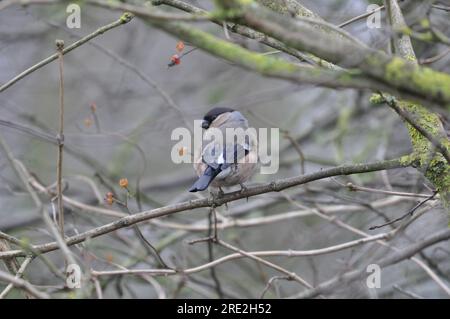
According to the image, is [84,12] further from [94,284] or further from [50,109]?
[94,284]

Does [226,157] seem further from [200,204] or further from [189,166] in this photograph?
[189,166]

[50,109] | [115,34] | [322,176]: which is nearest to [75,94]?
[50,109]

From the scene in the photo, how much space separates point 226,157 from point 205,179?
329 millimetres

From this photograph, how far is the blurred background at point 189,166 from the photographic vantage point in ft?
15.3

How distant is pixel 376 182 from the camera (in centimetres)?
510

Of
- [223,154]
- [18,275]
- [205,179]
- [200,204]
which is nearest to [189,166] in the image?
Answer: [223,154]

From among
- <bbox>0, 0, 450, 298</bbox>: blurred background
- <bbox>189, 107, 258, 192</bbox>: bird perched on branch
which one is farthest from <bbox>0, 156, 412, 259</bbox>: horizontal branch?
<bbox>0, 0, 450, 298</bbox>: blurred background

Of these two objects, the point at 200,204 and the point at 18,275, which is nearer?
the point at 18,275

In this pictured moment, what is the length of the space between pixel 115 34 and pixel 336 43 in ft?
21.7

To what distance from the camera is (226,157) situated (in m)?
3.86

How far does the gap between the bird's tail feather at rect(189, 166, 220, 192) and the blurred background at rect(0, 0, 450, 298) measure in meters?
0.52

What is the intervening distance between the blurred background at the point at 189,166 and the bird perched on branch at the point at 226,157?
243mm

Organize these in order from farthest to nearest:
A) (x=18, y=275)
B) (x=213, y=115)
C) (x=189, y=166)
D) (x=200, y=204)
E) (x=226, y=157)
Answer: (x=189, y=166) → (x=213, y=115) → (x=226, y=157) → (x=200, y=204) → (x=18, y=275)

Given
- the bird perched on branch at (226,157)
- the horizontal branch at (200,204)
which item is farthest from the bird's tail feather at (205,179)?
the horizontal branch at (200,204)
